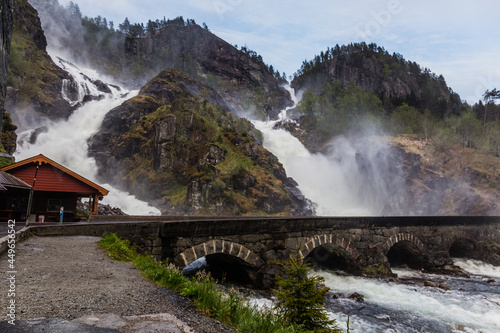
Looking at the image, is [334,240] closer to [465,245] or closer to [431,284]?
[431,284]

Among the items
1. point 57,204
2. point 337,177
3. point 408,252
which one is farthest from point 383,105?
point 57,204

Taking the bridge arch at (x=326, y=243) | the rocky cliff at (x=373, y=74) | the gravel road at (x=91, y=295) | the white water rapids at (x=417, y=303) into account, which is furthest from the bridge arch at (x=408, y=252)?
the rocky cliff at (x=373, y=74)

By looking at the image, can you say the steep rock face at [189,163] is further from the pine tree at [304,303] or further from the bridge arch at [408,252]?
the pine tree at [304,303]

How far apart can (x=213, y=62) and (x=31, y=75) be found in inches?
3231

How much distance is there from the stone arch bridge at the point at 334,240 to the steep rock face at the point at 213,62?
86.6 meters

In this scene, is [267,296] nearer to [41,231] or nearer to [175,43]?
[41,231]

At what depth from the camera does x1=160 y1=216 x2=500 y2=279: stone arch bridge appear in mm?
11898

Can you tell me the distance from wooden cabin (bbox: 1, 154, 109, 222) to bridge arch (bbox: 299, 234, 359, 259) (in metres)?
14.0

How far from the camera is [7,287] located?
468cm

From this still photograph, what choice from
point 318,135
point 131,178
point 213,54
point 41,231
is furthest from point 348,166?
point 213,54

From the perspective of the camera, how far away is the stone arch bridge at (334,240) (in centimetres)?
1190

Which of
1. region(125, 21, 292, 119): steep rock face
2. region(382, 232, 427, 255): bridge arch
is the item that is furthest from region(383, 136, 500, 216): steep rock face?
region(125, 21, 292, 119): steep rock face

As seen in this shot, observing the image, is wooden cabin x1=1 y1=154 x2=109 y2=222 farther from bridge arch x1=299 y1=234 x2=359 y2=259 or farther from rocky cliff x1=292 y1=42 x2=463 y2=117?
rocky cliff x1=292 y1=42 x2=463 y2=117

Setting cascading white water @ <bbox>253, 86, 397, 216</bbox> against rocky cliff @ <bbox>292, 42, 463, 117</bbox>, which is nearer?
cascading white water @ <bbox>253, 86, 397, 216</bbox>
